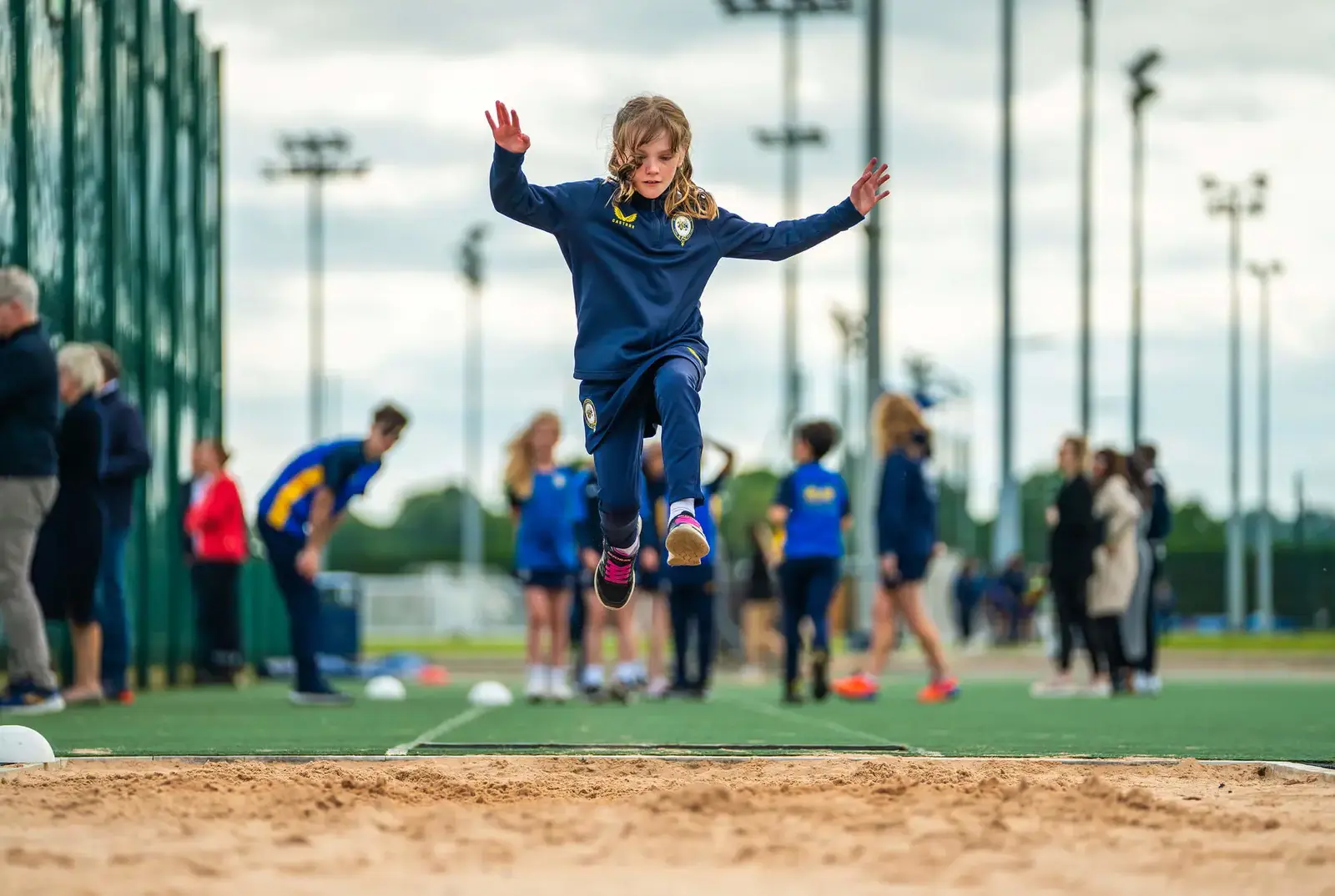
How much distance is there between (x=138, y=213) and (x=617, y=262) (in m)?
9.75

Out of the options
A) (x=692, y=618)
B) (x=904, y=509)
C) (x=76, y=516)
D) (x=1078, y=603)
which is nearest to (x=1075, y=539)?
(x=1078, y=603)

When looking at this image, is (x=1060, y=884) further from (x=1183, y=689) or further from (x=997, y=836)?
(x=1183, y=689)

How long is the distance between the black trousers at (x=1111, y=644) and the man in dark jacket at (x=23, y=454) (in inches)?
324

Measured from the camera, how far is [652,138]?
646 cm

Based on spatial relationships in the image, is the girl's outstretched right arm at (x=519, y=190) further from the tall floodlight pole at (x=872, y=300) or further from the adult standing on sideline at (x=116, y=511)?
the tall floodlight pole at (x=872, y=300)

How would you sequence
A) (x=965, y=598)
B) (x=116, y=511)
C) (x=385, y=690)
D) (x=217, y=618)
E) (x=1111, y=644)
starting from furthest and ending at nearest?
1. (x=965, y=598)
2. (x=217, y=618)
3. (x=1111, y=644)
4. (x=385, y=690)
5. (x=116, y=511)

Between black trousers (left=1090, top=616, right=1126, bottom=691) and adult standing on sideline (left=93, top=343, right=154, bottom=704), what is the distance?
7.45 meters

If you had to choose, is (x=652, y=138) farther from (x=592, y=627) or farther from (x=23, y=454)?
(x=592, y=627)

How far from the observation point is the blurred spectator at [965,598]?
3981cm

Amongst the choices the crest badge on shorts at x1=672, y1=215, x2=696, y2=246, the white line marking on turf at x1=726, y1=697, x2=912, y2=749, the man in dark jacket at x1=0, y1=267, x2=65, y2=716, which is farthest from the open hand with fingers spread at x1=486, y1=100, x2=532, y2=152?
the man in dark jacket at x1=0, y1=267, x2=65, y2=716

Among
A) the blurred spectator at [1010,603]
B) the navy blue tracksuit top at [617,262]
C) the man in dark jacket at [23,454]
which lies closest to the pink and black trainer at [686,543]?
the navy blue tracksuit top at [617,262]

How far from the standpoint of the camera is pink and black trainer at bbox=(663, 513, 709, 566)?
6.15 meters

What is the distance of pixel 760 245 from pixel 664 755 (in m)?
1.96

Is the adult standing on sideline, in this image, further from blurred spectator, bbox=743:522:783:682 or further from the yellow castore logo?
blurred spectator, bbox=743:522:783:682
